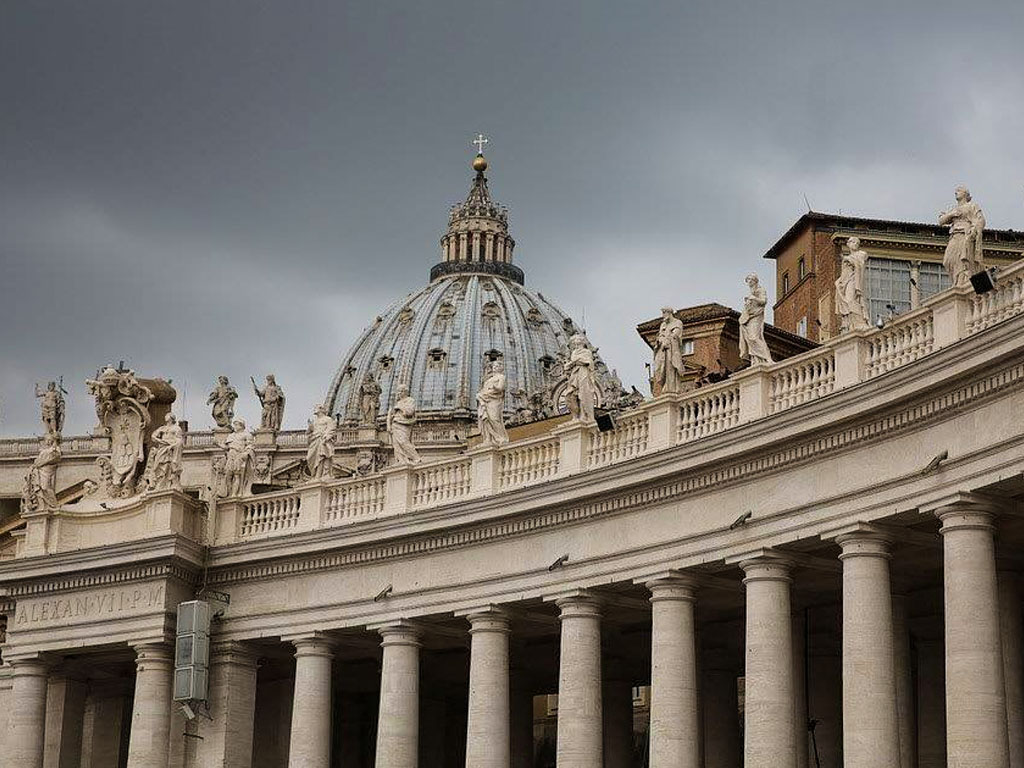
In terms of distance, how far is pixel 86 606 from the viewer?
59125 millimetres

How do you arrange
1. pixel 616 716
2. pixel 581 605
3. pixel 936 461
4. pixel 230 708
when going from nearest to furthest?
1. pixel 936 461
2. pixel 581 605
3. pixel 230 708
4. pixel 616 716

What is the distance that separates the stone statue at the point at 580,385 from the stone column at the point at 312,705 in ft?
30.3

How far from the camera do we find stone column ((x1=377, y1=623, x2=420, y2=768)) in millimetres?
53312

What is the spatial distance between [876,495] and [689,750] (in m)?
7.65

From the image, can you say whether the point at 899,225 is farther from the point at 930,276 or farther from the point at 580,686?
the point at 580,686

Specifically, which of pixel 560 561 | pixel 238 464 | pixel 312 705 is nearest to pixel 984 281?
pixel 560 561

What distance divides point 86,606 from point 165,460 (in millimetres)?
4538

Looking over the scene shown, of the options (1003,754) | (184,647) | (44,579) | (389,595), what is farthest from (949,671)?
(44,579)

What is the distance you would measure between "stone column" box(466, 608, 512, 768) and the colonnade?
0.04 meters

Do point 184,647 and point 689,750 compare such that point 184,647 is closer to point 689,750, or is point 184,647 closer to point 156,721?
point 156,721

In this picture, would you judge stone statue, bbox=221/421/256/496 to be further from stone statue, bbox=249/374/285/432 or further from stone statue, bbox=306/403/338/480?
stone statue, bbox=249/374/285/432

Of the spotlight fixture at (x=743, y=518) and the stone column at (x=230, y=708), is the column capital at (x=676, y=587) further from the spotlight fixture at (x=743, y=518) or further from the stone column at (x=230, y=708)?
the stone column at (x=230, y=708)

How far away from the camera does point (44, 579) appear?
59656 mm

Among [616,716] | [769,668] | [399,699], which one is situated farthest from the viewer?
[616,716]
